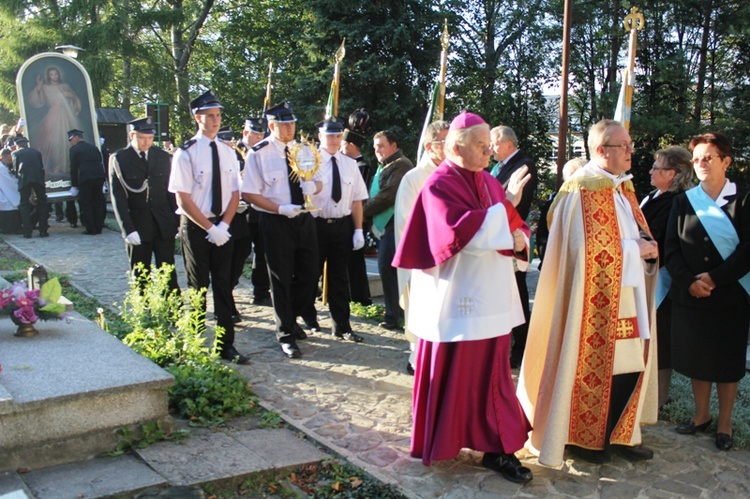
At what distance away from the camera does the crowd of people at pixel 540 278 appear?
418cm

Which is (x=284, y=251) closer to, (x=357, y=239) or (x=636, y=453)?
(x=357, y=239)

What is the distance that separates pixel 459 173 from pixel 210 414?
223 cm

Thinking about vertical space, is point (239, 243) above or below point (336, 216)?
below

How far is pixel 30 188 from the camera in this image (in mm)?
13734

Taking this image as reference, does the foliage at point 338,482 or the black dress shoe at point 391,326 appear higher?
the black dress shoe at point 391,326

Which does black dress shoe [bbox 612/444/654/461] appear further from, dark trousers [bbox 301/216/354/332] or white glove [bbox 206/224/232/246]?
white glove [bbox 206/224/232/246]

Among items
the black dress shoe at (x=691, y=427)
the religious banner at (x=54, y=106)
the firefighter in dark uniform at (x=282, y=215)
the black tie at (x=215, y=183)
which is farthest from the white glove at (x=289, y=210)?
the religious banner at (x=54, y=106)

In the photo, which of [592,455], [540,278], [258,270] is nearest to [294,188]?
[258,270]

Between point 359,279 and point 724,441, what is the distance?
435 centimetres

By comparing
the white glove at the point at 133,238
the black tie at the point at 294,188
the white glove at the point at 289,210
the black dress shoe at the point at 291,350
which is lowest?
the black dress shoe at the point at 291,350

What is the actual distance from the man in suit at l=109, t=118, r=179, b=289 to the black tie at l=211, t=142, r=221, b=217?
130cm

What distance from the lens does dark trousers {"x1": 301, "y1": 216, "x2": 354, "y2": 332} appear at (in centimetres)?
713

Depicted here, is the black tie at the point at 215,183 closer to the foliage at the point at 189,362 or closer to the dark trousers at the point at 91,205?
the foliage at the point at 189,362

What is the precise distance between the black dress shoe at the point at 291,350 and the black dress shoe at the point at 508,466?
249 centimetres
